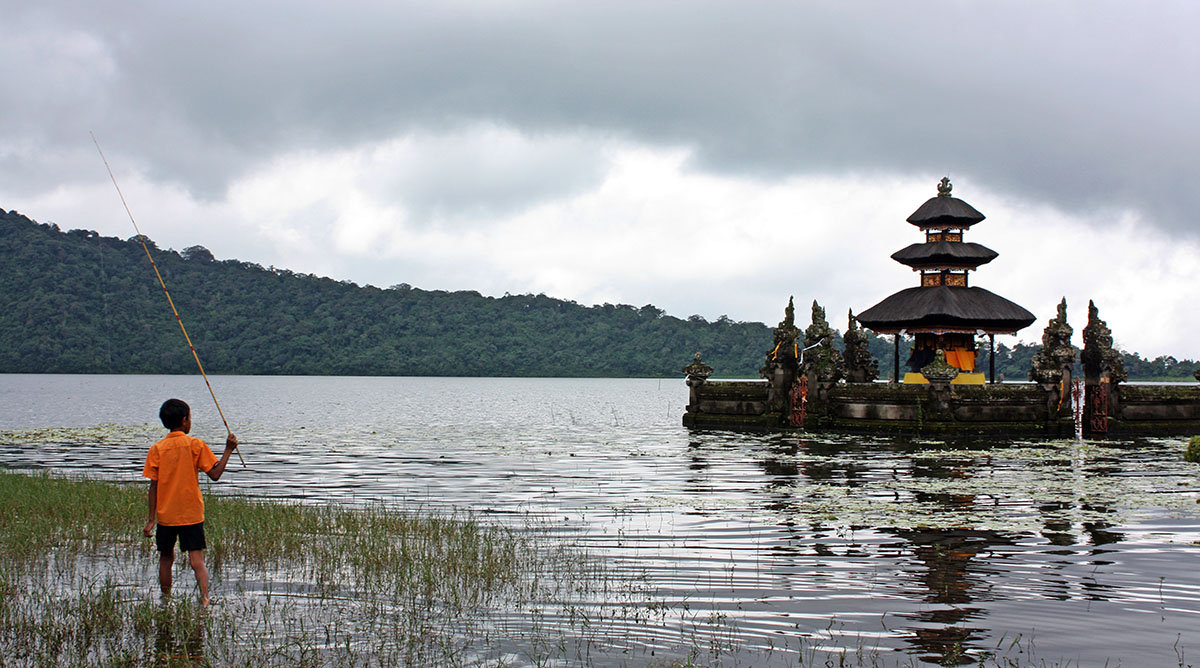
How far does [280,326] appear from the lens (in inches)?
6550

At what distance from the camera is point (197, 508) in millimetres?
9602

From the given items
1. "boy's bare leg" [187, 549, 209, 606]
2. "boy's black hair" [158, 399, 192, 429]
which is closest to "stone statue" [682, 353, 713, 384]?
"boy's bare leg" [187, 549, 209, 606]

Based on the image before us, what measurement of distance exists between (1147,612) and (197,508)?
9.20m

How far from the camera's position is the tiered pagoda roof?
144ft

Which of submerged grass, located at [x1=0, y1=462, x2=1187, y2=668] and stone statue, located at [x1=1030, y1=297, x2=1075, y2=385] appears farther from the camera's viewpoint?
stone statue, located at [x1=1030, y1=297, x2=1075, y2=385]

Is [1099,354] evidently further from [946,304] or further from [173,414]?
[173,414]

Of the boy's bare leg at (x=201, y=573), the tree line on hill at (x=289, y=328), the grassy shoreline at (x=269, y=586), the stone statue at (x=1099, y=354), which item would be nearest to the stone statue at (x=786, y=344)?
the stone statue at (x=1099, y=354)

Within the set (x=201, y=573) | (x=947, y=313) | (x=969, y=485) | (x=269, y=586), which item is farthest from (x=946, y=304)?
(x=201, y=573)

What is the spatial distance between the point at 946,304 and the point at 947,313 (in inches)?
34.5

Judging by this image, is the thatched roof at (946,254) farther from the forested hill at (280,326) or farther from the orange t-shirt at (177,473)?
the forested hill at (280,326)

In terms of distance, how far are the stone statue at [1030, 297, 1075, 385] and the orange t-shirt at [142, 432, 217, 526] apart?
119ft

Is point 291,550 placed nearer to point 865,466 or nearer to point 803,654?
point 803,654

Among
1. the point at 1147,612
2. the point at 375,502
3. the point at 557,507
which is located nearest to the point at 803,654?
the point at 1147,612

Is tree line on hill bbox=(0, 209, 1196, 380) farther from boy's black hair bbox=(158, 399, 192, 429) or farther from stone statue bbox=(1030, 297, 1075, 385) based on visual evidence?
boy's black hair bbox=(158, 399, 192, 429)
